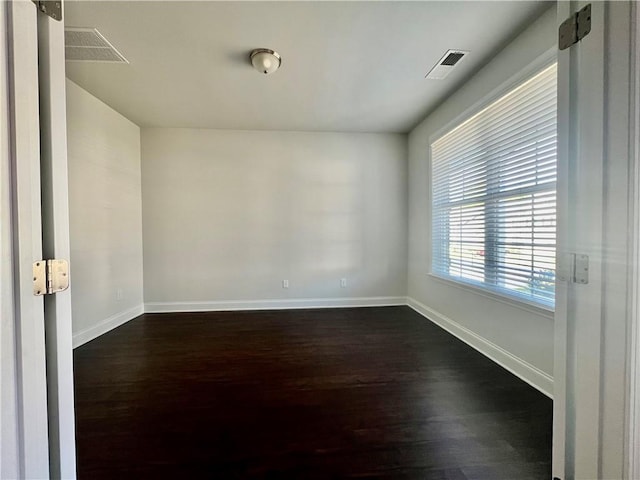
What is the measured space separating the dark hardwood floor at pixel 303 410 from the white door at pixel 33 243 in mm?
886

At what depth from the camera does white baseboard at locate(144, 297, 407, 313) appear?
4141mm

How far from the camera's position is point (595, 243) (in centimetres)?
86

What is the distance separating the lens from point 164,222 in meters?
4.12

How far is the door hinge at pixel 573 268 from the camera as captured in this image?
89 cm

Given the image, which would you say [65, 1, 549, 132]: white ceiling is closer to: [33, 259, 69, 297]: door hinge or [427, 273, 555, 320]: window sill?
[33, 259, 69, 297]: door hinge

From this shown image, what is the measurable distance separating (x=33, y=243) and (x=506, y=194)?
2.91 meters

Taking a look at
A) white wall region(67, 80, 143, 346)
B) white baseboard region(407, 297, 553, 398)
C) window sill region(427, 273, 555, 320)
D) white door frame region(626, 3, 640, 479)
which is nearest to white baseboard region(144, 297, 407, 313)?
white wall region(67, 80, 143, 346)

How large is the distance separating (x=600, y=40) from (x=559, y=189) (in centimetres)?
45

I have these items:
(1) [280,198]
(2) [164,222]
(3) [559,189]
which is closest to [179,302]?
(2) [164,222]

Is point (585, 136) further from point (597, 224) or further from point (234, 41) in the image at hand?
point (234, 41)

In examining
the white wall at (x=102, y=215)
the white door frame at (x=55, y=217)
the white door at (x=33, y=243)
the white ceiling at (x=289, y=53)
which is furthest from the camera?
the white wall at (x=102, y=215)

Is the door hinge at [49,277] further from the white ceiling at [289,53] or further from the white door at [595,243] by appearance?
the white ceiling at [289,53]

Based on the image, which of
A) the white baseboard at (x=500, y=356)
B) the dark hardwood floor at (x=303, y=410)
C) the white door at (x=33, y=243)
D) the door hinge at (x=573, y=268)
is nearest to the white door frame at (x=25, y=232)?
the white door at (x=33, y=243)

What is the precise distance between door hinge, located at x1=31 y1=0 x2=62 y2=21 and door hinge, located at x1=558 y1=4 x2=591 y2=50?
1.56 metres
